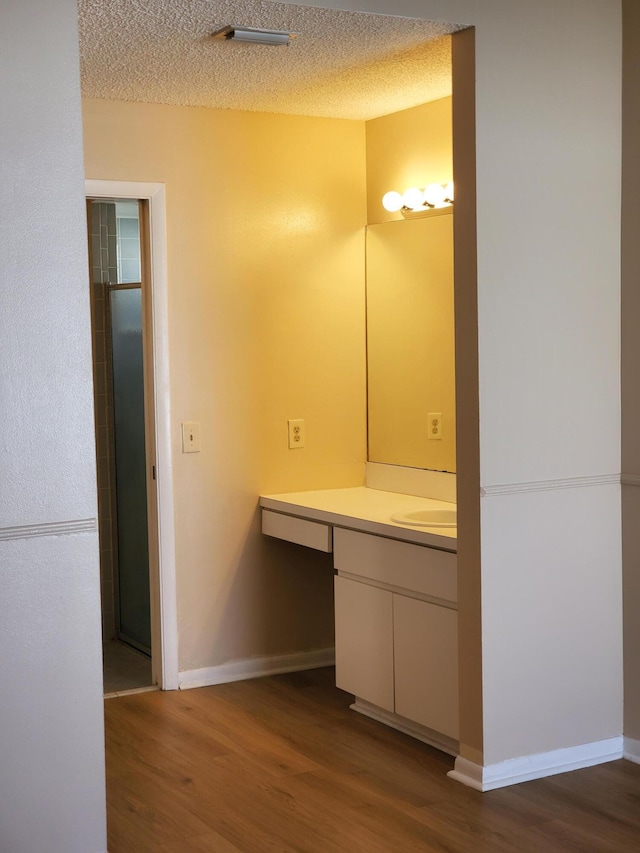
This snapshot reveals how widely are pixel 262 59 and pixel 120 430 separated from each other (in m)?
2.22

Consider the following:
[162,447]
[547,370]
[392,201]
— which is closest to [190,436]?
[162,447]

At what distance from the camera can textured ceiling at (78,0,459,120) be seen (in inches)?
122

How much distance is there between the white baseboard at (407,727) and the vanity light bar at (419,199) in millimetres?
2033

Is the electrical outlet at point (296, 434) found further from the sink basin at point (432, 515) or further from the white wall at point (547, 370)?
the white wall at point (547, 370)

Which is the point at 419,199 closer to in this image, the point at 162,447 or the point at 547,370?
the point at 547,370

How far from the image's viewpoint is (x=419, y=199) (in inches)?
173

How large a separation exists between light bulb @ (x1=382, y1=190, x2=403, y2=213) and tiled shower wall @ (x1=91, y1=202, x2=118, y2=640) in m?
1.50

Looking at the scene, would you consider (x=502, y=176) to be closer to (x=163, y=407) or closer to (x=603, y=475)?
(x=603, y=475)

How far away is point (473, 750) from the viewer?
3.39 meters

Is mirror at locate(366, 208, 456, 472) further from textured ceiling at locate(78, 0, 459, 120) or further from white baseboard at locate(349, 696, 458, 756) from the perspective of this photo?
white baseboard at locate(349, 696, 458, 756)

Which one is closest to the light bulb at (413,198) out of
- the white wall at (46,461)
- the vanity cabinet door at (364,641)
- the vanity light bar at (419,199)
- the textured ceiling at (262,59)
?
the vanity light bar at (419,199)

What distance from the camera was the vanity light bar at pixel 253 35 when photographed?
3.24 metres

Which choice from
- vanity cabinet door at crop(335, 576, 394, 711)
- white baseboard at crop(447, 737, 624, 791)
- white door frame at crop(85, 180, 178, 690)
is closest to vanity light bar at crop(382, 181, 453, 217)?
white door frame at crop(85, 180, 178, 690)

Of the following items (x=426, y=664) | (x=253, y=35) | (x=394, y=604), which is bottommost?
(x=426, y=664)
